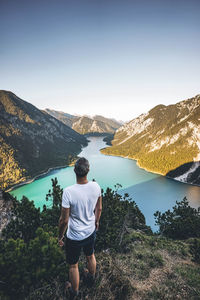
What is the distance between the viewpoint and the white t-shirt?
11.6ft

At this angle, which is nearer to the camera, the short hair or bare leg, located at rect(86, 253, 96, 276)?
the short hair

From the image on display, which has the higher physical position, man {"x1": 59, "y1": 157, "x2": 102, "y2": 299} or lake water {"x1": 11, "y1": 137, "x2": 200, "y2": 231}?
man {"x1": 59, "y1": 157, "x2": 102, "y2": 299}

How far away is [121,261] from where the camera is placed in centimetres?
878

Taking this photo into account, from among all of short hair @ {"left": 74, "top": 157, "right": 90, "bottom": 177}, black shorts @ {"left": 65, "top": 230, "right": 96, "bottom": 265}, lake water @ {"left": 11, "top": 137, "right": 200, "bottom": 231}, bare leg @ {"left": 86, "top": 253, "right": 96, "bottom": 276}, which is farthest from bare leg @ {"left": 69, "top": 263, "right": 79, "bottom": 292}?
lake water @ {"left": 11, "top": 137, "right": 200, "bottom": 231}

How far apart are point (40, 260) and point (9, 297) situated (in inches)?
49.7

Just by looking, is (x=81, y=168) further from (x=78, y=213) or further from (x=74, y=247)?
(x=74, y=247)

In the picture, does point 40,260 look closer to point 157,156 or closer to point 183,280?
point 183,280

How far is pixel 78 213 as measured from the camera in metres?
3.71

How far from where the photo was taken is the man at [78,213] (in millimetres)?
3561

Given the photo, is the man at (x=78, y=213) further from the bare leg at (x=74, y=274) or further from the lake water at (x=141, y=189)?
the lake water at (x=141, y=189)

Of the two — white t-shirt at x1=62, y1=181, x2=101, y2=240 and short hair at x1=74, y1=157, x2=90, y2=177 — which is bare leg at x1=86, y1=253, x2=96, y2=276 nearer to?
white t-shirt at x1=62, y1=181, x2=101, y2=240

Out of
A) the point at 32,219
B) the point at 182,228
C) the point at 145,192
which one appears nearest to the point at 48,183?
the point at 145,192

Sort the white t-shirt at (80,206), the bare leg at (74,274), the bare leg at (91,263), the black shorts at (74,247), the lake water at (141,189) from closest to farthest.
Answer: the white t-shirt at (80,206), the black shorts at (74,247), the bare leg at (74,274), the bare leg at (91,263), the lake water at (141,189)

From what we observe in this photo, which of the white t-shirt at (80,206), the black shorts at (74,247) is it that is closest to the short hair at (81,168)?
the white t-shirt at (80,206)
